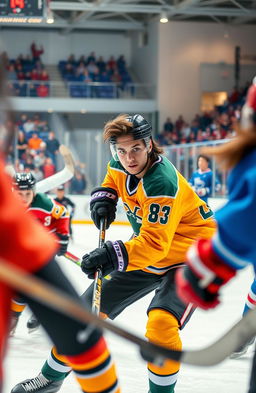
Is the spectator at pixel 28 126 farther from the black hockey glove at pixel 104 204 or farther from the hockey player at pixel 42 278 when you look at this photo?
the hockey player at pixel 42 278

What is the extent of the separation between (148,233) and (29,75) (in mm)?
16462

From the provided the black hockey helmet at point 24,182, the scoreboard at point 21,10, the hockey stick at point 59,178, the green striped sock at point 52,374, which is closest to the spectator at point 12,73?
the scoreboard at point 21,10

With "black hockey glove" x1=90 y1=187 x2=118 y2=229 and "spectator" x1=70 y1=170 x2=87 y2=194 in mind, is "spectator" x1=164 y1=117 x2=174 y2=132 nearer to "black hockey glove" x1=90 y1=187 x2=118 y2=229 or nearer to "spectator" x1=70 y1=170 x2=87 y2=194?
"spectator" x1=70 y1=170 x2=87 y2=194

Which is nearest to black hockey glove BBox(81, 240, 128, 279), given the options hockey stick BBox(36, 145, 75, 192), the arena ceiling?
hockey stick BBox(36, 145, 75, 192)

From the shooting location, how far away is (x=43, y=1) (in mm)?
8586

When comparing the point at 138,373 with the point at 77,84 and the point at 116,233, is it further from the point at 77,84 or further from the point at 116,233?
the point at 77,84

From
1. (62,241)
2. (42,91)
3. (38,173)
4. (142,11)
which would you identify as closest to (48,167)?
(38,173)

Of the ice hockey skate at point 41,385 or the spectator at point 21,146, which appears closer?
the ice hockey skate at point 41,385

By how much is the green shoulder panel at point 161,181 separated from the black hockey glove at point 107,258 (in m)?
0.24

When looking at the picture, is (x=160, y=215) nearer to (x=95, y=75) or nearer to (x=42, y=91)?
(x=42, y=91)

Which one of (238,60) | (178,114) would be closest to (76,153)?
(178,114)

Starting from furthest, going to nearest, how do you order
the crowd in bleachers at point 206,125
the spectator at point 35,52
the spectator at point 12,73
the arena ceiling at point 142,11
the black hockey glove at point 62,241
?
the spectator at point 35,52 → the spectator at point 12,73 → the arena ceiling at point 142,11 → the crowd in bleachers at point 206,125 → the black hockey glove at point 62,241

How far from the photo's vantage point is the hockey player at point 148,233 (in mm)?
2438

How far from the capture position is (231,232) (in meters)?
1.36
